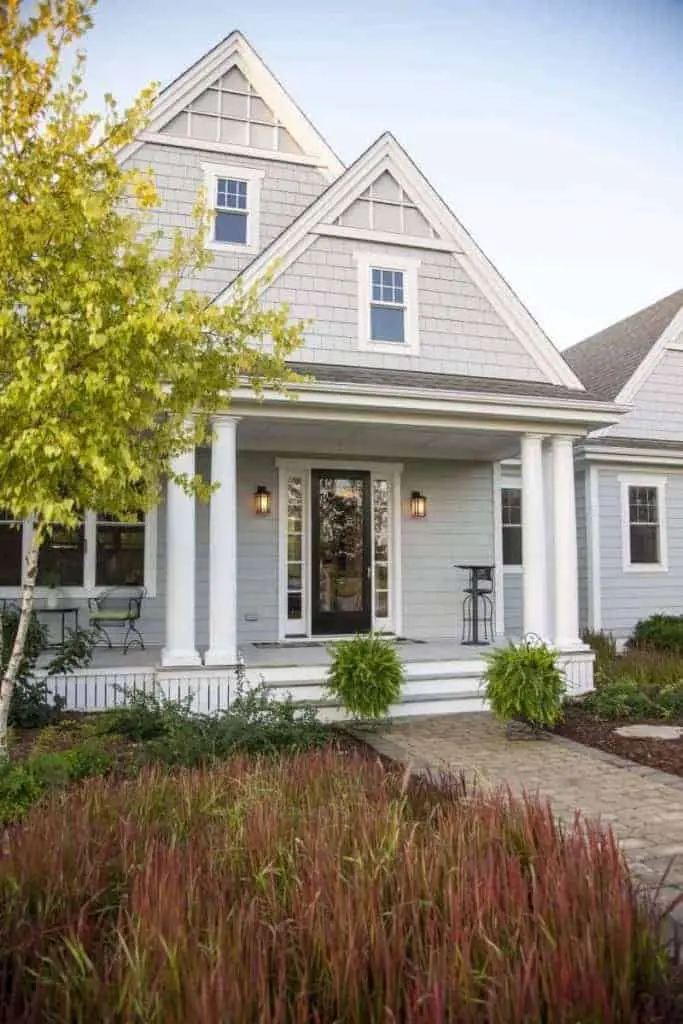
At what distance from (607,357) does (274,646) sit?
1007 centimetres

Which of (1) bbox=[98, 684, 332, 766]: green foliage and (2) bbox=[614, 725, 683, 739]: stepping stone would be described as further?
(2) bbox=[614, 725, 683, 739]: stepping stone

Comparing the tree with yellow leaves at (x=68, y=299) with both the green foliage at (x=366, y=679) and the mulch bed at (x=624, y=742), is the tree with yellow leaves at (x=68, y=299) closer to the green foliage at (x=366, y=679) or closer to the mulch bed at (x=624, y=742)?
the green foliage at (x=366, y=679)

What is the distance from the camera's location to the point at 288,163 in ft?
38.2

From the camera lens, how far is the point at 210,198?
11.0 meters

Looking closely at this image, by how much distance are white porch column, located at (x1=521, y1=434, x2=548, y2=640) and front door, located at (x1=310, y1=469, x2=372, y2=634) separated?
9.32 feet

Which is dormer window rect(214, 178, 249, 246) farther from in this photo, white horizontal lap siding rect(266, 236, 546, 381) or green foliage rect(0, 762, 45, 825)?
green foliage rect(0, 762, 45, 825)

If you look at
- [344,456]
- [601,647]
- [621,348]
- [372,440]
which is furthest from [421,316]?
[621,348]

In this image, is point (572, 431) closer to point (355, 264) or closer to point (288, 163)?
point (355, 264)

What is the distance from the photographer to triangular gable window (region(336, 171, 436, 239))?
9.43m

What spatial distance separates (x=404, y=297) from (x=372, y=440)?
6.76 feet

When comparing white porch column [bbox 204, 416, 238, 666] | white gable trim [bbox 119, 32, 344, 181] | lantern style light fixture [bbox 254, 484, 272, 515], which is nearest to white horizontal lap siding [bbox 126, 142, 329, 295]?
white gable trim [bbox 119, 32, 344, 181]

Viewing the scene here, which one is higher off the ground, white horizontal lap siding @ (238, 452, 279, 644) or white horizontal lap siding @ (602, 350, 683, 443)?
white horizontal lap siding @ (602, 350, 683, 443)

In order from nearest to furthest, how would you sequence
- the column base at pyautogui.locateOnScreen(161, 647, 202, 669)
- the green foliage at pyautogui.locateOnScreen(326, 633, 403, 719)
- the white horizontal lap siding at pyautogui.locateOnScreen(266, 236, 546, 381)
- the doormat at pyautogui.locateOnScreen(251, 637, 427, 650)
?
the green foliage at pyautogui.locateOnScreen(326, 633, 403, 719) < the column base at pyautogui.locateOnScreen(161, 647, 202, 669) < the white horizontal lap siding at pyautogui.locateOnScreen(266, 236, 546, 381) < the doormat at pyautogui.locateOnScreen(251, 637, 427, 650)

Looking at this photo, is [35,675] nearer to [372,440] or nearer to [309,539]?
[309,539]
